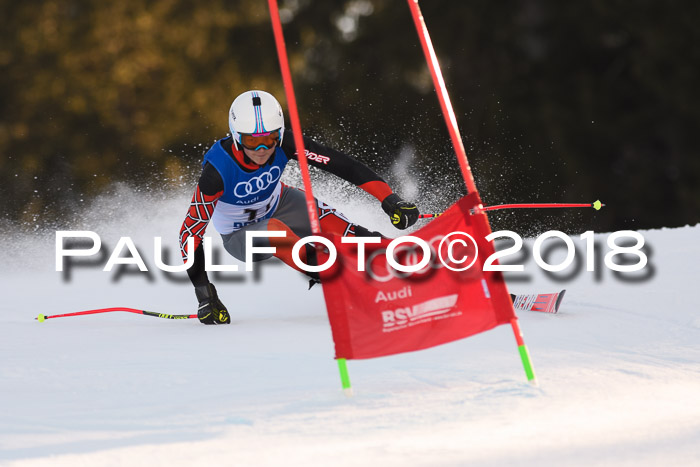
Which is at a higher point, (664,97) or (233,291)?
(664,97)

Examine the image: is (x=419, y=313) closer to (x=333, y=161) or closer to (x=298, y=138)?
(x=298, y=138)

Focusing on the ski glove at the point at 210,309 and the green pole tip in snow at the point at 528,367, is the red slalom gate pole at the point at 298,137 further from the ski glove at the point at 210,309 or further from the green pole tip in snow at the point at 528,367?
the ski glove at the point at 210,309

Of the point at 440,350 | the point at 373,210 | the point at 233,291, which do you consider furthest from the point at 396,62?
the point at 440,350

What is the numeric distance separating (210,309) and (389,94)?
39.2ft

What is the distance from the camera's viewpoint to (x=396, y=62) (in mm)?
16672

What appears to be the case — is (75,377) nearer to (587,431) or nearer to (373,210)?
(587,431)

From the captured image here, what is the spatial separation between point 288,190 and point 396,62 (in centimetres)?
1164

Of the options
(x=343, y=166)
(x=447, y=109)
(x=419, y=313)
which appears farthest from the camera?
(x=343, y=166)

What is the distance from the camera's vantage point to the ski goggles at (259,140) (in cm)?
462

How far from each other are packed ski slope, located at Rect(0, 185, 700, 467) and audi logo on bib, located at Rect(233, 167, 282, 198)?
2.27ft

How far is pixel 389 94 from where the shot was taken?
16.5 meters

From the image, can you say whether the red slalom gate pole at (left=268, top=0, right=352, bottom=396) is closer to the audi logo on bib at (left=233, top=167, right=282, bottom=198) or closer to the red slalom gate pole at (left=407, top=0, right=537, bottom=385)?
the red slalom gate pole at (left=407, top=0, right=537, bottom=385)

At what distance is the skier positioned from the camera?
4.59 metres

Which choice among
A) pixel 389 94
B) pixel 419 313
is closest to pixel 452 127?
pixel 419 313
